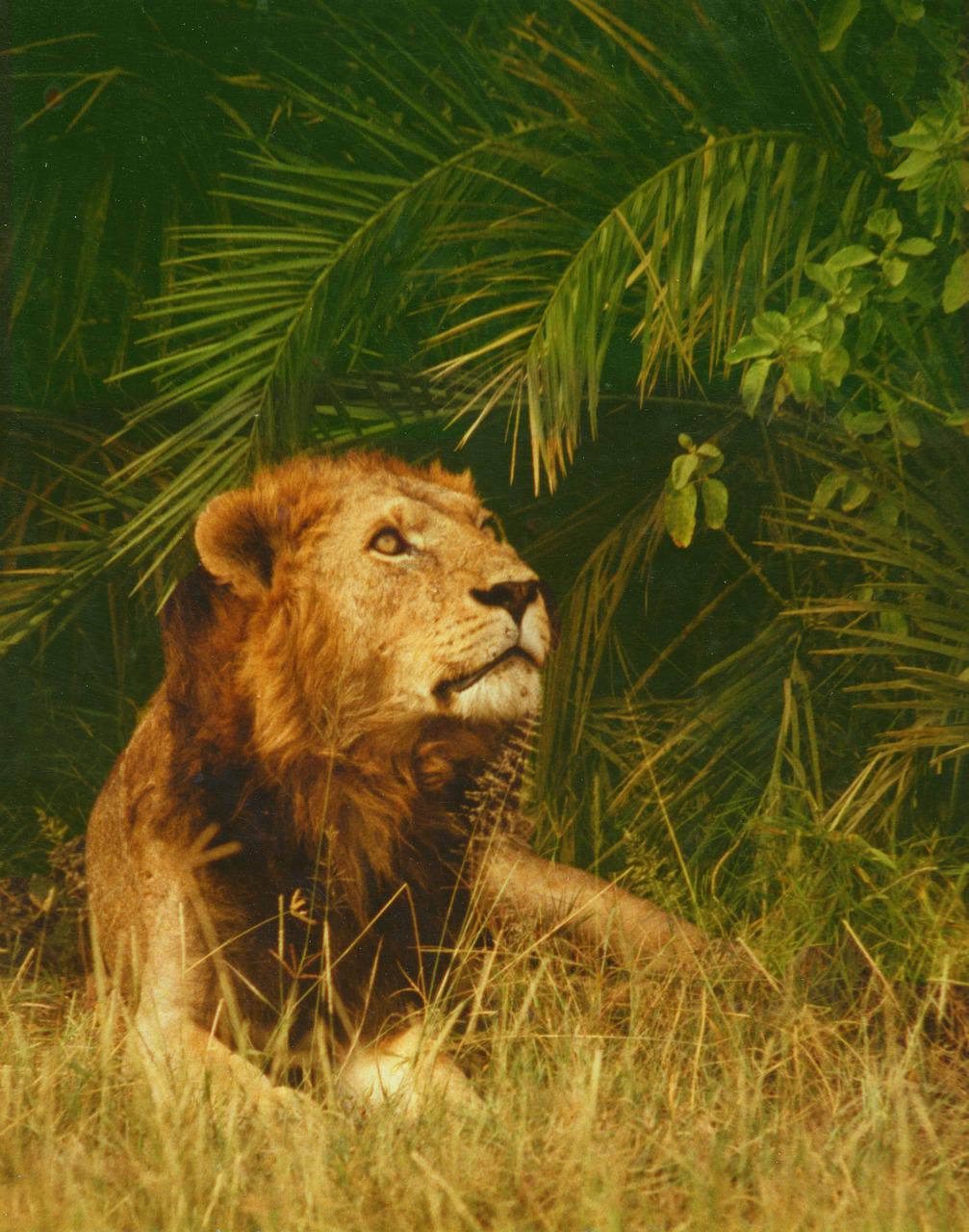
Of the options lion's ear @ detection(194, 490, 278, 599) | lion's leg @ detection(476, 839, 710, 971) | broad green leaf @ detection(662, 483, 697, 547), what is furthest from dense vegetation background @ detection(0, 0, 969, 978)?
lion's ear @ detection(194, 490, 278, 599)

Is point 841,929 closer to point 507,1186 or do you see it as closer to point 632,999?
point 632,999

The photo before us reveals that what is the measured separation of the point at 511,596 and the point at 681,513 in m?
0.65

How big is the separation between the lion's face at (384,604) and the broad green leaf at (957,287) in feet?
4.36

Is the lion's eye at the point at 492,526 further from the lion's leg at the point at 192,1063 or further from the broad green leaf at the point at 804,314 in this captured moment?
the lion's leg at the point at 192,1063

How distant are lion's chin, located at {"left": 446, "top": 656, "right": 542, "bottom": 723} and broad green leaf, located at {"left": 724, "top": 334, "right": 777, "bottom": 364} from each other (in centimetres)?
95

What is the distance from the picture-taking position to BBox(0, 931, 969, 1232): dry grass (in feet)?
11.1

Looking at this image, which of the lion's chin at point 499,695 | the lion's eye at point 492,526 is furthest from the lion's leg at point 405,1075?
the lion's eye at point 492,526

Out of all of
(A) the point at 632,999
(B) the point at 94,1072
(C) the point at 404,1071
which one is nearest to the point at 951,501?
(A) the point at 632,999

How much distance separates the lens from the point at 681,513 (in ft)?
15.5

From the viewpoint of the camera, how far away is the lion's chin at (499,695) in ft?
14.0

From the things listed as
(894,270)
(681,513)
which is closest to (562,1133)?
(681,513)

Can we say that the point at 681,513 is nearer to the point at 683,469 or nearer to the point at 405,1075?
the point at 683,469

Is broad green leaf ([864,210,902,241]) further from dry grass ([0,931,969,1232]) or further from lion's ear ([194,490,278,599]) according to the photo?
dry grass ([0,931,969,1232])

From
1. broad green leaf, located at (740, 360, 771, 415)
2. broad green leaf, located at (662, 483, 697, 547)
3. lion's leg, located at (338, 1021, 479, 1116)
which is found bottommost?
lion's leg, located at (338, 1021, 479, 1116)
